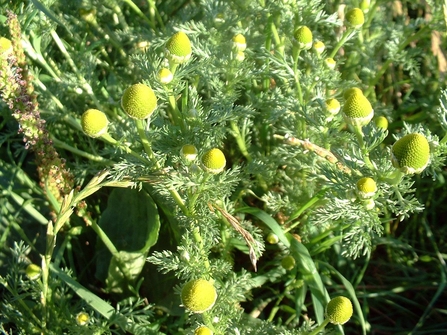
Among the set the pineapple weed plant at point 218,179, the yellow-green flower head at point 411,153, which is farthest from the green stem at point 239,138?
the yellow-green flower head at point 411,153

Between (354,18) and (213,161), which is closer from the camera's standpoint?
(213,161)

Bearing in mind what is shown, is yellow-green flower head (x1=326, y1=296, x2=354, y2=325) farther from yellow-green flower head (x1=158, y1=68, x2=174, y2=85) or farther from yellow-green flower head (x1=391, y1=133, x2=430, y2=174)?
yellow-green flower head (x1=158, y1=68, x2=174, y2=85)

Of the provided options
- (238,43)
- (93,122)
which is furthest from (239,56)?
(93,122)

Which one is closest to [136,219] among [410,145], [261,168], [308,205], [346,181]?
[261,168]

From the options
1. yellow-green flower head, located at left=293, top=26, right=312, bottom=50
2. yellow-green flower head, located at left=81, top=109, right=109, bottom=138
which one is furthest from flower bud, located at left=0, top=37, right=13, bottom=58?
yellow-green flower head, located at left=293, top=26, right=312, bottom=50

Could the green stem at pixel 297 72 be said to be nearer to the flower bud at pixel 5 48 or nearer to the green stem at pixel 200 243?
the green stem at pixel 200 243

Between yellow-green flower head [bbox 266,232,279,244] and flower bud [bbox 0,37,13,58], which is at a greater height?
flower bud [bbox 0,37,13,58]

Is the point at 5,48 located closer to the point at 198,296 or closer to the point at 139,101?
the point at 139,101
